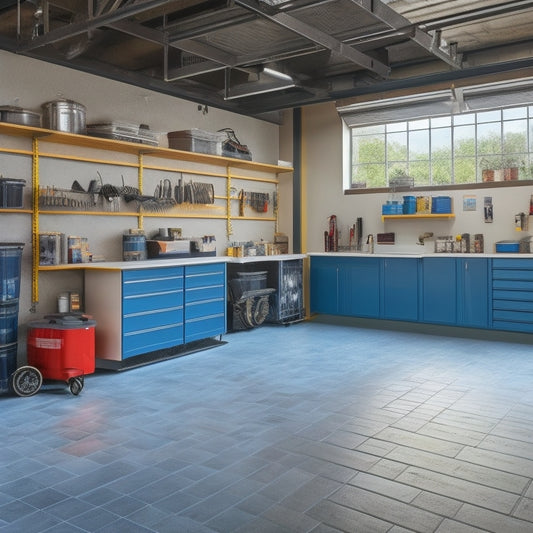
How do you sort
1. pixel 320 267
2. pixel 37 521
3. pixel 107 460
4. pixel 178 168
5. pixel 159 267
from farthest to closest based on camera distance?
pixel 320 267, pixel 178 168, pixel 159 267, pixel 107 460, pixel 37 521

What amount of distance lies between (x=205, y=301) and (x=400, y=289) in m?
2.67

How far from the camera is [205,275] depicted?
6.26m

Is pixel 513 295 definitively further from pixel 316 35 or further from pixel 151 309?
pixel 151 309

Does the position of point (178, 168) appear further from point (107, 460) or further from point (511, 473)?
point (511, 473)

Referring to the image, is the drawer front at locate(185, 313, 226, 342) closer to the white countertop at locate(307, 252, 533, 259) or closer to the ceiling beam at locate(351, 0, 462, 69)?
the white countertop at locate(307, 252, 533, 259)

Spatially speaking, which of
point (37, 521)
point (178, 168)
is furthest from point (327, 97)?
point (37, 521)

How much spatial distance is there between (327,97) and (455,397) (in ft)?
14.8

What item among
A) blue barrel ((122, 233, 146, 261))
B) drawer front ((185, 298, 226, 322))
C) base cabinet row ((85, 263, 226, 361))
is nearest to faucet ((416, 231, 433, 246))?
drawer front ((185, 298, 226, 322))

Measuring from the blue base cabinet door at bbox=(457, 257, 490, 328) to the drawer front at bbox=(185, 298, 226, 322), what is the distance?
9.55 ft

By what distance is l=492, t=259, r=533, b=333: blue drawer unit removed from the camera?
6477 mm

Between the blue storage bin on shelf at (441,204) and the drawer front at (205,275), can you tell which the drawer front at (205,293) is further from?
the blue storage bin on shelf at (441,204)

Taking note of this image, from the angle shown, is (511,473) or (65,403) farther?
(65,403)

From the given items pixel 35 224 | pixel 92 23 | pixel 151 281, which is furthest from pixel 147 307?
pixel 92 23

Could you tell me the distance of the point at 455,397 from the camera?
4363mm
